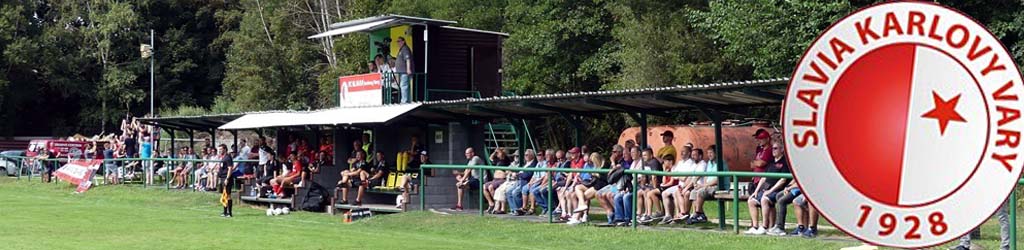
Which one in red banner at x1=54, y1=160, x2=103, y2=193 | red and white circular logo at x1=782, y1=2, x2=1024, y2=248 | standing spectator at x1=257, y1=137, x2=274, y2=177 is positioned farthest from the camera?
red banner at x1=54, y1=160, x2=103, y2=193

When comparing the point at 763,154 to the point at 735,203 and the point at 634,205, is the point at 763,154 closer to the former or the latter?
the point at 735,203

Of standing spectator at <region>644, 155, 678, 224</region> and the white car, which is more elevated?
the white car

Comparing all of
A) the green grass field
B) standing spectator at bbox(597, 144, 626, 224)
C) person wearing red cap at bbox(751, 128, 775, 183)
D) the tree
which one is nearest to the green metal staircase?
the tree

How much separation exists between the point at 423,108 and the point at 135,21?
4631cm

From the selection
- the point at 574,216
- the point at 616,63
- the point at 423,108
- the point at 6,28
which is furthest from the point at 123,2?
the point at 574,216

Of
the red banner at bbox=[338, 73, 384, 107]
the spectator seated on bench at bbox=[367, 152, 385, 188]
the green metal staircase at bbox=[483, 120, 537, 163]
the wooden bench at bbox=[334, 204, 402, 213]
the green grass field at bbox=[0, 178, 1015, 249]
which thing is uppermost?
the red banner at bbox=[338, 73, 384, 107]

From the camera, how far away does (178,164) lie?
3372 cm

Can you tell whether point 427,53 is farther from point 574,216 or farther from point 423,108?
point 574,216

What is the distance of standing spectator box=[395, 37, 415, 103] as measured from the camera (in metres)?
26.9

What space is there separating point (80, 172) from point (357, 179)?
43.1ft

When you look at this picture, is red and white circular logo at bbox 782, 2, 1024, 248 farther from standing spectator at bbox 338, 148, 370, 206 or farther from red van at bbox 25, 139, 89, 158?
red van at bbox 25, 139, 89, 158

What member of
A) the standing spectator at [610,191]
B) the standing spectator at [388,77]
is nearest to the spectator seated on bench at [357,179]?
the standing spectator at [388,77]

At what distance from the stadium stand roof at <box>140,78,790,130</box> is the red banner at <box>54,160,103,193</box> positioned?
263 inches

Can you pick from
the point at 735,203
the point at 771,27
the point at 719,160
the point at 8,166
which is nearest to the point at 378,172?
the point at 719,160
